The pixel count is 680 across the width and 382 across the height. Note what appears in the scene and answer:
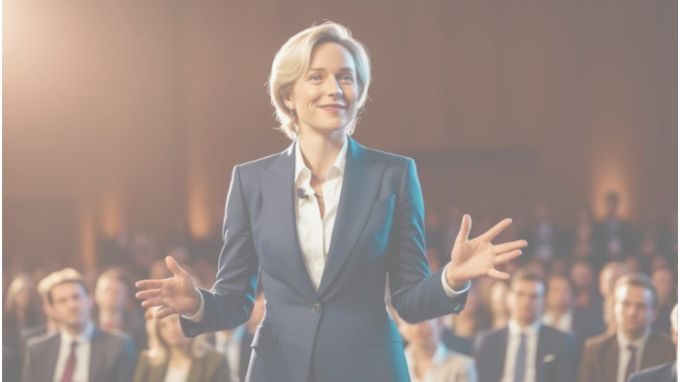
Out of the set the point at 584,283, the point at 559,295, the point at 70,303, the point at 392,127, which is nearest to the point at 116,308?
the point at 70,303

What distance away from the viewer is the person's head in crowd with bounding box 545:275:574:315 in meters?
5.82

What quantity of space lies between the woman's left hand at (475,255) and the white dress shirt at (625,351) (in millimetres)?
3360

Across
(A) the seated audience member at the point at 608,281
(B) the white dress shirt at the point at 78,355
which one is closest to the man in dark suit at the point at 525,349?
(A) the seated audience member at the point at 608,281

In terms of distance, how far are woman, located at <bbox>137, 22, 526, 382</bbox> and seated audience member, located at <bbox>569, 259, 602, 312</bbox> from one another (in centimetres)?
423

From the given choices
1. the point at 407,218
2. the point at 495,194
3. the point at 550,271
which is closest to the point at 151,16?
the point at 495,194

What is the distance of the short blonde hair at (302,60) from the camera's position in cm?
185

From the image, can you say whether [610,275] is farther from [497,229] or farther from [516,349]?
[497,229]

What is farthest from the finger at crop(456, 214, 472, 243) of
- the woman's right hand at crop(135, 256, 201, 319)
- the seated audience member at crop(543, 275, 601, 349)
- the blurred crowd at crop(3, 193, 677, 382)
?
the seated audience member at crop(543, 275, 601, 349)

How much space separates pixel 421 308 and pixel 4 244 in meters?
4.64

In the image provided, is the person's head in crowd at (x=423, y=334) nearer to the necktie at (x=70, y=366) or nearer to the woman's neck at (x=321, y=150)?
the necktie at (x=70, y=366)

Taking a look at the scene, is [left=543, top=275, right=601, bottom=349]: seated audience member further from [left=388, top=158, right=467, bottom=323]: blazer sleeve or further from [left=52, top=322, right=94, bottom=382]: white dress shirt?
[left=388, top=158, right=467, bottom=323]: blazer sleeve

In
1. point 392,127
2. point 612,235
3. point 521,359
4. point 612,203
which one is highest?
point 392,127

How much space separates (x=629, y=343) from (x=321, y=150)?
11.3 feet

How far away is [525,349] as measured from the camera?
5.32 metres
